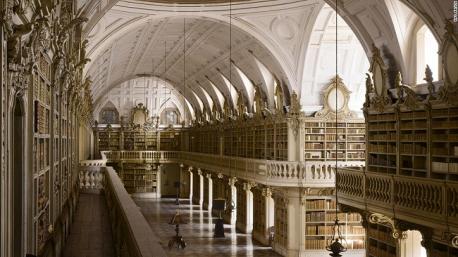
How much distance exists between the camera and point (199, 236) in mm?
25406

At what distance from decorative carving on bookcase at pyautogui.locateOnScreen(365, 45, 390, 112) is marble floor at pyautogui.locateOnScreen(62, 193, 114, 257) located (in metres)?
6.68

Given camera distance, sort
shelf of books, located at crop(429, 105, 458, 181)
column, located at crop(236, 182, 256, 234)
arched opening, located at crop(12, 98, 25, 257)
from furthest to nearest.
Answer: column, located at crop(236, 182, 256, 234)
shelf of books, located at crop(429, 105, 458, 181)
arched opening, located at crop(12, 98, 25, 257)

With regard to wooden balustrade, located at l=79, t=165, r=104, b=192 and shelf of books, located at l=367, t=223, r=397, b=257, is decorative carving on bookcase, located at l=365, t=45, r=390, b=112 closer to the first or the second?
shelf of books, located at l=367, t=223, r=397, b=257

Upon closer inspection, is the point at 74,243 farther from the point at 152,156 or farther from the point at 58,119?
the point at 152,156

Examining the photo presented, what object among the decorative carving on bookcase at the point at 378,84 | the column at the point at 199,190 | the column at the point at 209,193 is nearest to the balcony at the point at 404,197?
the decorative carving on bookcase at the point at 378,84

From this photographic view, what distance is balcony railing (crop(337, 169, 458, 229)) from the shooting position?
9875 millimetres

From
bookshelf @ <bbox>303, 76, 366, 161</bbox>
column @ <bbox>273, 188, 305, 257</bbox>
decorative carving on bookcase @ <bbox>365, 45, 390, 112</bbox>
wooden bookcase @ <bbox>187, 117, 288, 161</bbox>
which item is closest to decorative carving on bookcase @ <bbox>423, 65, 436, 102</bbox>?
decorative carving on bookcase @ <bbox>365, 45, 390, 112</bbox>

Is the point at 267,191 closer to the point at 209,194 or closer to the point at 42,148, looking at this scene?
the point at 209,194

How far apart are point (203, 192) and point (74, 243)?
27.9 metres

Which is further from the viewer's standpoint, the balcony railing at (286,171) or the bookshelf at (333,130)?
the bookshelf at (333,130)

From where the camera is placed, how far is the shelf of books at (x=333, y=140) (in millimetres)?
19578

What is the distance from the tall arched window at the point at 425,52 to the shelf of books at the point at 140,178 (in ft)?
90.9

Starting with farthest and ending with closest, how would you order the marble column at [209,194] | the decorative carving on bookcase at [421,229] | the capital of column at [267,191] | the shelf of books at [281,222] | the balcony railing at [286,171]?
the marble column at [209,194] → the capital of column at [267,191] → the shelf of books at [281,222] → the balcony railing at [286,171] → the decorative carving on bookcase at [421,229]

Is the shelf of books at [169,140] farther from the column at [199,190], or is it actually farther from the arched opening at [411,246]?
the arched opening at [411,246]
